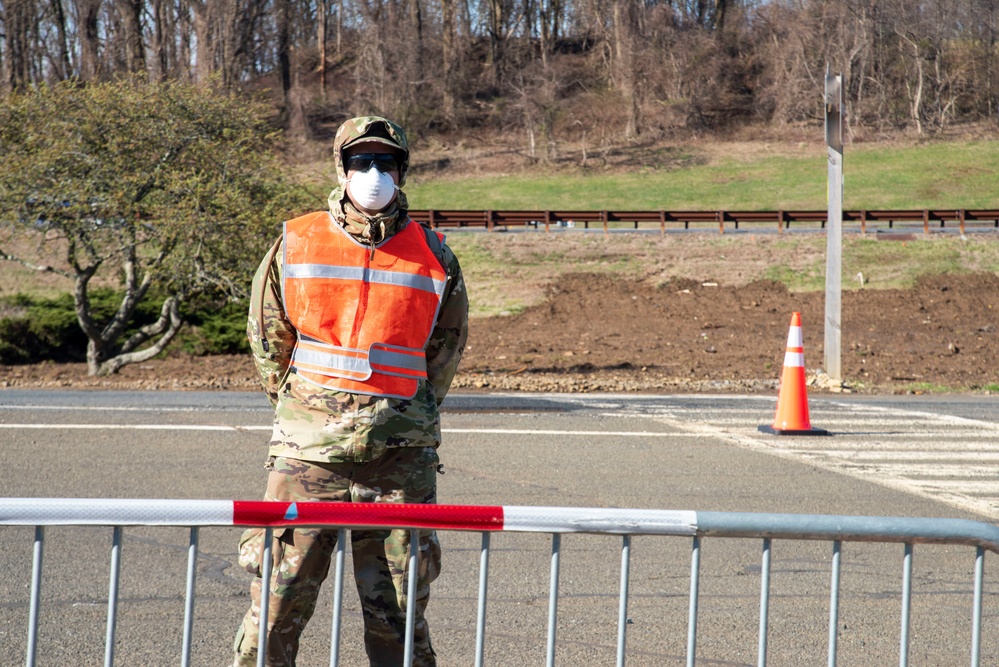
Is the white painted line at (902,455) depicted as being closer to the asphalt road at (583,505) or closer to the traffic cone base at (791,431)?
the asphalt road at (583,505)

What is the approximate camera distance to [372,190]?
3240 millimetres

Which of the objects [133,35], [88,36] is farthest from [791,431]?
[88,36]

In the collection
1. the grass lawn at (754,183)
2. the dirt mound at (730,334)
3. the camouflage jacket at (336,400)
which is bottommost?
the dirt mound at (730,334)

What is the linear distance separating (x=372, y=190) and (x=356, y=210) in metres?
0.10

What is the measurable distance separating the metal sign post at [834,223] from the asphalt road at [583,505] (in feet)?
4.21

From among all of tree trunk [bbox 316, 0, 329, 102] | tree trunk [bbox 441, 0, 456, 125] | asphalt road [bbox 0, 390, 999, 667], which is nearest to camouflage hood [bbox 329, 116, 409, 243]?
asphalt road [bbox 0, 390, 999, 667]

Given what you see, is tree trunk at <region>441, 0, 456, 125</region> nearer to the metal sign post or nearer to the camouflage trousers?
the metal sign post

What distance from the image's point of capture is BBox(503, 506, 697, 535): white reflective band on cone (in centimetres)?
286

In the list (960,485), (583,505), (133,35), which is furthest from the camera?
(133,35)

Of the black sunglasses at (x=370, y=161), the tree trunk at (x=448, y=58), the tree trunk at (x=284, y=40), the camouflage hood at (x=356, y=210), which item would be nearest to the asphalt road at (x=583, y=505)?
the camouflage hood at (x=356, y=210)

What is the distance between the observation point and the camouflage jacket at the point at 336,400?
323cm

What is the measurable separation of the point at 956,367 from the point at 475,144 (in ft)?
140

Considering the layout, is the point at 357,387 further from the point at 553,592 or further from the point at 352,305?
the point at 553,592

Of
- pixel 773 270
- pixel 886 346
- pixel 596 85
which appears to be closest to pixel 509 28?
pixel 596 85
